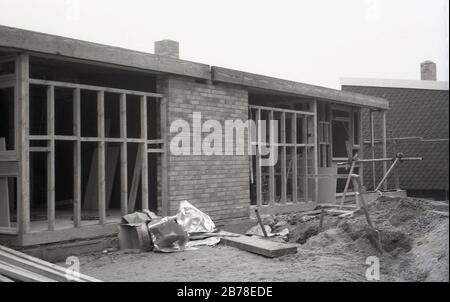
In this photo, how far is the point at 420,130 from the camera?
19891 mm

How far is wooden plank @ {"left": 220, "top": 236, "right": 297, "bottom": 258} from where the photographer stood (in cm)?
770

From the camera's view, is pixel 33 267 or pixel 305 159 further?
pixel 305 159

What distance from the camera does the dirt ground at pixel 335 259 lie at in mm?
6602

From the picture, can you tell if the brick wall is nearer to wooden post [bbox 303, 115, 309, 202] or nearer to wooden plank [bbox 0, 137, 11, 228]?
wooden post [bbox 303, 115, 309, 202]

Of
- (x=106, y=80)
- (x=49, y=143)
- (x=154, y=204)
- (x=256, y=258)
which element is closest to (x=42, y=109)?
(x=106, y=80)

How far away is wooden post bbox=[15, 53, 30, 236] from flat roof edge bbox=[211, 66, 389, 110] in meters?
3.90

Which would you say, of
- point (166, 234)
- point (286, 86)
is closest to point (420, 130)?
point (286, 86)

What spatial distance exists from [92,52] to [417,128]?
15.6m

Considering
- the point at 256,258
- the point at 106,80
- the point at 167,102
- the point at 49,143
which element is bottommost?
the point at 256,258

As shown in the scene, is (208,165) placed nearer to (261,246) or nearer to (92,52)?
(261,246)

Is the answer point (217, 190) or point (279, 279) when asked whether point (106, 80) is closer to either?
point (217, 190)

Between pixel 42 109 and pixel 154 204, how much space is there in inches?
146
